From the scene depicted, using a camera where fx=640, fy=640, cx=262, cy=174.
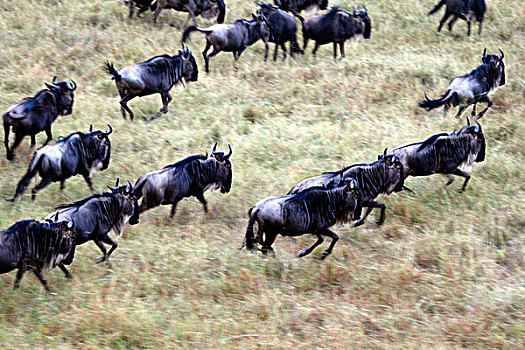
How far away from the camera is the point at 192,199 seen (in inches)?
297

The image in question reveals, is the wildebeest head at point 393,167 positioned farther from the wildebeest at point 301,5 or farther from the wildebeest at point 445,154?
the wildebeest at point 301,5

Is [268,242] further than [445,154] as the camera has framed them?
No

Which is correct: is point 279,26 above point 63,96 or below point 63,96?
above

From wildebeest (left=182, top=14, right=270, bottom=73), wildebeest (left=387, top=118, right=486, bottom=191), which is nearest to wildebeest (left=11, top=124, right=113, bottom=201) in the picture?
wildebeest (left=387, top=118, right=486, bottom=191)

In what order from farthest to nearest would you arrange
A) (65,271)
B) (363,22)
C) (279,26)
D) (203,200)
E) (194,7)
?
1. (194,7)
2. (363,22)
3. (279,26)
4. (203,200)
5. (65,271)

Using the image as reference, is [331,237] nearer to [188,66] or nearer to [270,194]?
[270,194]

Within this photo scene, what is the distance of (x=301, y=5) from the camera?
47.0 feet

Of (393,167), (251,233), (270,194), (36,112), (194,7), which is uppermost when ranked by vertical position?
(194,7)

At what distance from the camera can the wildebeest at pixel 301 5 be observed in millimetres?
14111

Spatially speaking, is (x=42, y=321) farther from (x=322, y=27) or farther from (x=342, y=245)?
(x=322, y=27)

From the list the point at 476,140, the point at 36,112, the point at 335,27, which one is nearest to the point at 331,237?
the point at 476,140

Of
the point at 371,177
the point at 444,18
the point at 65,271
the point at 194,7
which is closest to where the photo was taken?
the point at 65,271

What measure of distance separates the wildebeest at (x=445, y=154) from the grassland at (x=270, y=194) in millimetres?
302

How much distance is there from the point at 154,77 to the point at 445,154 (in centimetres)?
433
